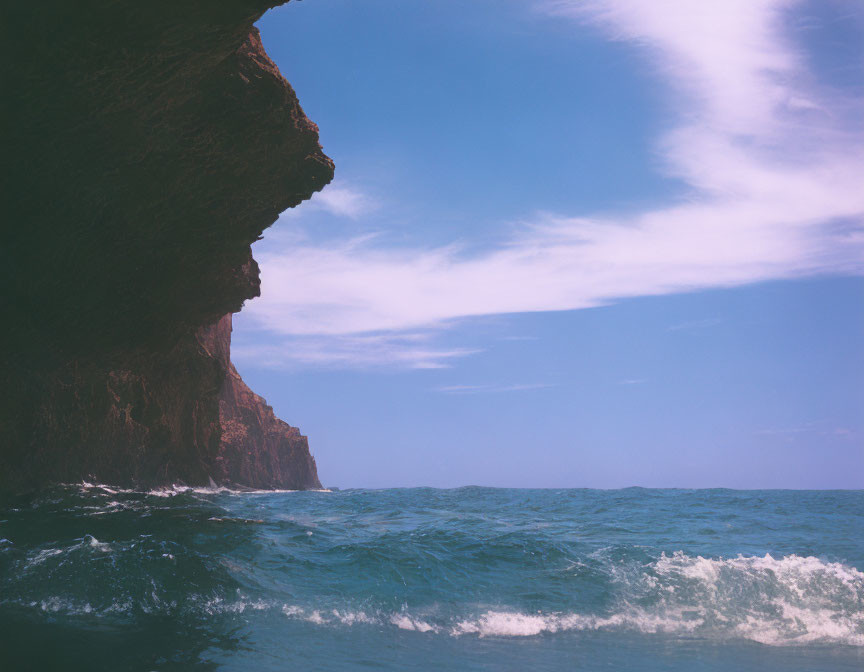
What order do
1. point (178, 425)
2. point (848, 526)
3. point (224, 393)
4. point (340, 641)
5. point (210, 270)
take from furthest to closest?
point (224, 393), point (178, 425), point (210, 270), point (848, 526), point (340, 641)

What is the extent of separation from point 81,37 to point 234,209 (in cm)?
595

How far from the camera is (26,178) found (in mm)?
11898

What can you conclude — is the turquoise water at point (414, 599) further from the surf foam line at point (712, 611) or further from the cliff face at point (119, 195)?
the cliff face at point (119, 195)

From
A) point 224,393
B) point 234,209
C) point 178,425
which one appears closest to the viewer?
point 234,209

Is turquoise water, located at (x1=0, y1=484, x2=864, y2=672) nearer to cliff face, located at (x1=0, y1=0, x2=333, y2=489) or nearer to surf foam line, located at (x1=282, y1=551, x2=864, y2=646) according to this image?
surf foam line, located at (x1=282, y1=551, x2=864, y2=646)

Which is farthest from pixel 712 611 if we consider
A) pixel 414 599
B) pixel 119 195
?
pixel 119 195

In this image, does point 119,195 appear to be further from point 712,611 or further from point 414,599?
point 712,611

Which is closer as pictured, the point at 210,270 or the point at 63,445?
the point at 210,270

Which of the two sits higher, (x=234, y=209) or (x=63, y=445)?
(x=234, y=209)

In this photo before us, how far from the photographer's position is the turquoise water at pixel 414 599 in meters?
6.17

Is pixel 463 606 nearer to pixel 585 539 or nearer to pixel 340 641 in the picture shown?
pixel 340 641

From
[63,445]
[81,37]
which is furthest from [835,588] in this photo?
[63,445]

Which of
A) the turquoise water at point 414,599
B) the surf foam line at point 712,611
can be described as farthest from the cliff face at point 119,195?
the surf foam line at point 712,611

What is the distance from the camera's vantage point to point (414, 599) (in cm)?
841
